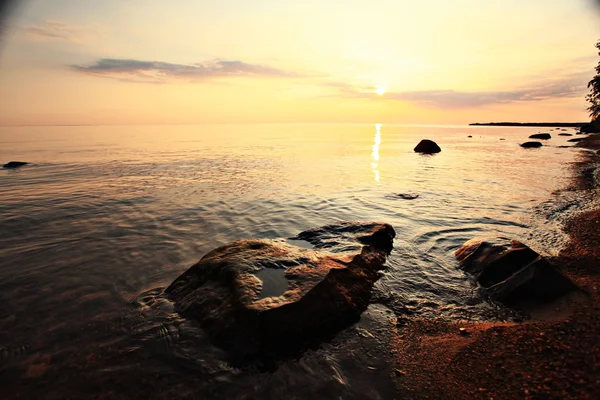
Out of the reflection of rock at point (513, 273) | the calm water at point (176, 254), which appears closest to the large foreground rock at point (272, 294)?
the calm water at point (176, 254)

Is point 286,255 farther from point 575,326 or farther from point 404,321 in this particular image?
point 575,326

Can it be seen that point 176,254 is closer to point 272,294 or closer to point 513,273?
point 272,294

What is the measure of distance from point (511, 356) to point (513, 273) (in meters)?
2.93

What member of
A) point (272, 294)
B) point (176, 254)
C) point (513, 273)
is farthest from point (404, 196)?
point (272, 294)

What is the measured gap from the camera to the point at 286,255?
24.1 ft

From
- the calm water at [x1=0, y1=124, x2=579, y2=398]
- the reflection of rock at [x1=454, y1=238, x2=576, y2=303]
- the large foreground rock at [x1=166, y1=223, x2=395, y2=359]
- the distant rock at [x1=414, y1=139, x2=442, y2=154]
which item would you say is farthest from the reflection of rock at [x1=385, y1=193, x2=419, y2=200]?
the distant rock at [x1=414, y1=139, x2=442, y2=154]

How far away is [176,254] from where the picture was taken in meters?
9.67

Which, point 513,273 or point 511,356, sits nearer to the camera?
point 511,356

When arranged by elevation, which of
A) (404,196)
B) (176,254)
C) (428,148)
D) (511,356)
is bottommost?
(176,254)

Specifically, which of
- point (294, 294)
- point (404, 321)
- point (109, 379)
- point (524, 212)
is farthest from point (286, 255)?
point (524, 212)

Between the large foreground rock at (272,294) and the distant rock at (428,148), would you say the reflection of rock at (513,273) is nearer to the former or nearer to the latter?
the large foreground rock at (272,294)

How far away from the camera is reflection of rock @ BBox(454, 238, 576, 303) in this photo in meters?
6.32

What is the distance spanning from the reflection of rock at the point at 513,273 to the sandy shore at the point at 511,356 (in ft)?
1.15

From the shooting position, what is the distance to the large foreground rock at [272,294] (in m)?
5.22
